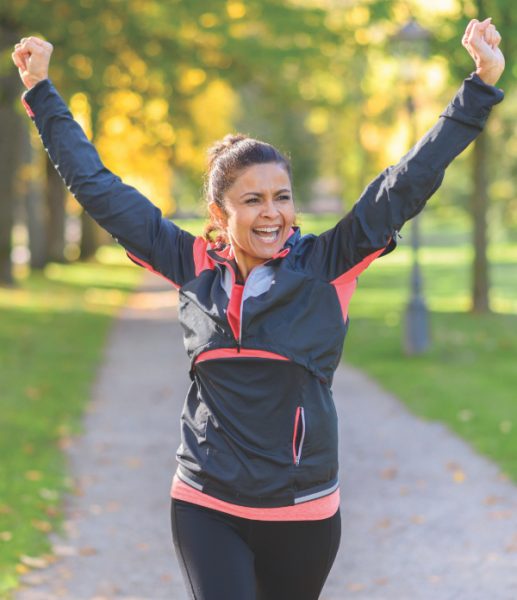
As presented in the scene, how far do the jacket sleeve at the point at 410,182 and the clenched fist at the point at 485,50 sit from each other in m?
0.03

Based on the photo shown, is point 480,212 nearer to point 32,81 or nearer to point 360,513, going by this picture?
point 360,513

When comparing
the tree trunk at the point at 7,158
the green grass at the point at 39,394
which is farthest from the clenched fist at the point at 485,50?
the tree trunk at the point at 7,158

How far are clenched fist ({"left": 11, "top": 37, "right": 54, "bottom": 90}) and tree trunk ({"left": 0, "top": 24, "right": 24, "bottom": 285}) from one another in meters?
16.7

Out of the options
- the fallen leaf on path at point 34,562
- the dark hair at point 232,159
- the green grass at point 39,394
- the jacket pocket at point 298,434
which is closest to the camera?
the jacket pocket at point 298,434

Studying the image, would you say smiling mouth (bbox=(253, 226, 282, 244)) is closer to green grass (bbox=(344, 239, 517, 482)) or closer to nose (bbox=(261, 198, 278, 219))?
nose (bbox=(261, 198, 278, 219))

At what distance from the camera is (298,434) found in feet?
10.3

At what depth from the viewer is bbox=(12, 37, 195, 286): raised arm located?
131 inches

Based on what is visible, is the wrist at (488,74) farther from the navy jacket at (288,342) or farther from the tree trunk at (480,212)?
the tree trunk at (480,212)

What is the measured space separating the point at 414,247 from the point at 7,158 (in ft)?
34.1

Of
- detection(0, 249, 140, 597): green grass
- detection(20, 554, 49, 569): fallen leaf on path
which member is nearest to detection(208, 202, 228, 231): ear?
detection(0, 249, 140, 597): green grass

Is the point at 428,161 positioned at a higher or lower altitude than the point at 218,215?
higher

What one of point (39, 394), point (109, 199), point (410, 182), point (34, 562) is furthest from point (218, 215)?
point (39, 394)

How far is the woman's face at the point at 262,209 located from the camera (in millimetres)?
3189

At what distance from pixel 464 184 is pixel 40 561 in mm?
38951
